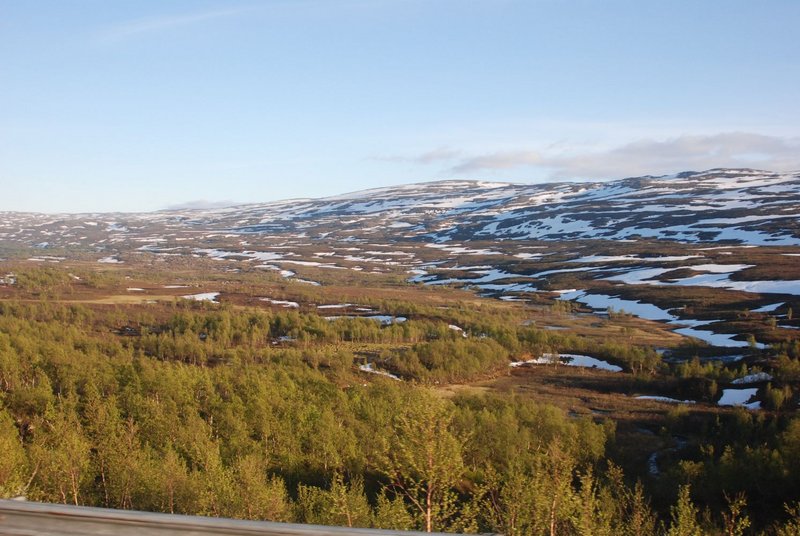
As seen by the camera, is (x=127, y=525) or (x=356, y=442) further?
(x=356, y=442)

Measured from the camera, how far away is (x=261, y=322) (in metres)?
66.4

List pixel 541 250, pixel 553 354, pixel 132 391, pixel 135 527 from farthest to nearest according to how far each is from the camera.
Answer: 1. pixel 541 250
2. pixel 553 354
3. pixel 132 391
4. pixel 135 527

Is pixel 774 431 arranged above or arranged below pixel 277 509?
below

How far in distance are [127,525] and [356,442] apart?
2880cm

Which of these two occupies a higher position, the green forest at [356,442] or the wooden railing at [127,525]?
the wooden railing at [127,525]

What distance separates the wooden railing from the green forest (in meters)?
9.24

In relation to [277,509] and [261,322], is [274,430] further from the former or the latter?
[261,322]

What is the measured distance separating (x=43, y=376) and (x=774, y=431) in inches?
1758

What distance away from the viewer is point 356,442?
31.7 metres

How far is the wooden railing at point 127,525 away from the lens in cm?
385

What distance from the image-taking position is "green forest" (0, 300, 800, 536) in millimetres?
18781

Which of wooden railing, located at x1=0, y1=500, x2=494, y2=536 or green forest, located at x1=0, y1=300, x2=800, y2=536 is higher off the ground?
wooden railing, located at x1=0, y1=500, x2=494, y2=536

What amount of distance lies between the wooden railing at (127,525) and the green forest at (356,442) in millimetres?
9245

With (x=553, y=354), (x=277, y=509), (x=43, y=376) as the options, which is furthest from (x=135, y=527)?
(x=553, y=354)
